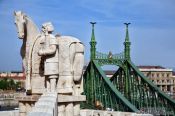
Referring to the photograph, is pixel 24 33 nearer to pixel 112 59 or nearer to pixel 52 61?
pixel 52 61

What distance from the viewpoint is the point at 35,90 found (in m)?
11.3

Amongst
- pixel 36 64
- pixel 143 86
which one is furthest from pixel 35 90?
pixel 143 86

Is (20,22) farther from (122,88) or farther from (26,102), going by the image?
(122,88)

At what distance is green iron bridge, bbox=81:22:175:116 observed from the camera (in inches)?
1018

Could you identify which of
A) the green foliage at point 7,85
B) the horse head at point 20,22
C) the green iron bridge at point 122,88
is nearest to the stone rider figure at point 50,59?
the horse head at point 20,22

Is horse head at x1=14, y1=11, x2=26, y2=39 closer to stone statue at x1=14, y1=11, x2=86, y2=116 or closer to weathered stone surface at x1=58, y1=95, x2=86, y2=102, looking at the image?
stone statue at x1=14, y1=11, x2=86, y2=116

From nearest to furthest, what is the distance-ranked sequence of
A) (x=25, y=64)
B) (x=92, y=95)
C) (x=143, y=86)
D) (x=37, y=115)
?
(x=37, y=115)
(x=25, y=64)
(x=92, y=95)
(x=143, y=86)

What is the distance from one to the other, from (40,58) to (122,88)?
20039 millimetres

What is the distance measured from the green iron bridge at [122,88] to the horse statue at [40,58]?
41.1ft

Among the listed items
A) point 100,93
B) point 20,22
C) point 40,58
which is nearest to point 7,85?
point 100,93

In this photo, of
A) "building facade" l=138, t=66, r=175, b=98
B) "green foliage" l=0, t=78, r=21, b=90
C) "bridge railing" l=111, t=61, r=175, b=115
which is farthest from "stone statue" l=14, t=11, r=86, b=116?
"building facade" l=138, t=66, r=175, b=98

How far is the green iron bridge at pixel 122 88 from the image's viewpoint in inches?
1018

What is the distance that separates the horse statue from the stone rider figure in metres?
0.33

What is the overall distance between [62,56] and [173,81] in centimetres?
9257
